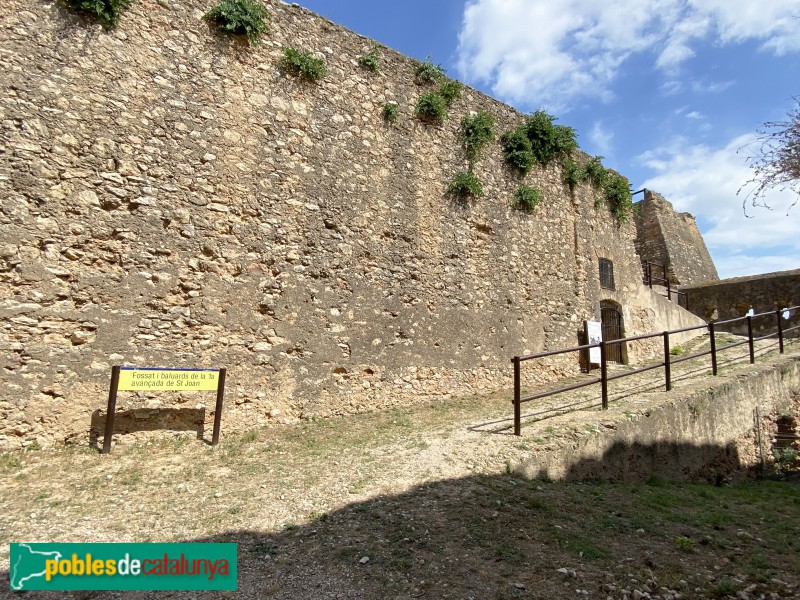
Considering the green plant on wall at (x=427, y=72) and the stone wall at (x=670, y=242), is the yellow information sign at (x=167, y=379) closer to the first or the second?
the green plant on wall at (x=427, y=72)

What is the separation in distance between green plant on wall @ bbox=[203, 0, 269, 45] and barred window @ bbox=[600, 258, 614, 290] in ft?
28.6

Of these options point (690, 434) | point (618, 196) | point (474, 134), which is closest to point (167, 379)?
point (690, 434)

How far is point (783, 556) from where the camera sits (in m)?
3.38

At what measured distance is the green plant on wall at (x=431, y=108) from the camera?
8.48 m

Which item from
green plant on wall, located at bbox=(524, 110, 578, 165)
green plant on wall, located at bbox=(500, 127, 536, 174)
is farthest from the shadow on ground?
green plant on wall, located at bbox=(524, 110, 578, 165)

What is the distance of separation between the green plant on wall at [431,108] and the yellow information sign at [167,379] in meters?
5.78

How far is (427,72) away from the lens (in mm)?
8656

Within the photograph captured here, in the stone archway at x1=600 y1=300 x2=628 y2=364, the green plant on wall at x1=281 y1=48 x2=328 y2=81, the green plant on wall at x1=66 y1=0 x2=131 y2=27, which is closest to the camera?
the green plant on wall at x1=66 y1=0 x2=131 y2=27

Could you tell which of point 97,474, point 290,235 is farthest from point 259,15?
point 97,474

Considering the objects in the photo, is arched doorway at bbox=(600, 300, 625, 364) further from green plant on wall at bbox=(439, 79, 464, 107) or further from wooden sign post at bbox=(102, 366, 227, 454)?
wooden sign post at bbox=(102, 366, 227, 454)

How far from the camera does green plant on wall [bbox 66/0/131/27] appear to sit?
18.2 ft

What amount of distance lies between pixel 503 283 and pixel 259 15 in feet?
19.7

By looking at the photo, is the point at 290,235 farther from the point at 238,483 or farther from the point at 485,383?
the point at 485,383

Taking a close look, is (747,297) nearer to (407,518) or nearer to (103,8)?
(407,518)
